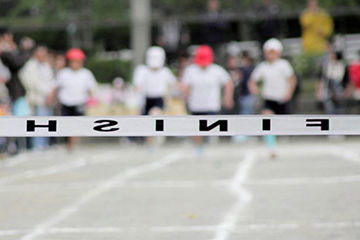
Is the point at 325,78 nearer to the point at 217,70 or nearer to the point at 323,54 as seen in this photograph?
the point at 323,54

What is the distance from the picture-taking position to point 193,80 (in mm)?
17812

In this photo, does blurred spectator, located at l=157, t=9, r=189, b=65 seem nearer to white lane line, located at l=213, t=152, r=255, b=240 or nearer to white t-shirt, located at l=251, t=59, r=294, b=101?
white t-shirt, located at l=251, t=59, r=294, b=101

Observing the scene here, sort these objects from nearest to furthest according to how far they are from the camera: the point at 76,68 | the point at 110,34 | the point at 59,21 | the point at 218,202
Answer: the point at 218,202 < the point at 76,68 < the point at 59,21 < the point at 110,34

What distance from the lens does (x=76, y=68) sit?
767 inches

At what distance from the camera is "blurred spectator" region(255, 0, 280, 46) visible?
2395 centimetres

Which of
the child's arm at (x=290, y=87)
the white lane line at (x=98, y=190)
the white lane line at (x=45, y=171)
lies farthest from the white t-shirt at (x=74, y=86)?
the child's arm at (x=290, y=87)

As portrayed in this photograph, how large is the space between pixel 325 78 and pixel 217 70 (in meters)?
5.55

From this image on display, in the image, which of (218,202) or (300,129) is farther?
(218,202)

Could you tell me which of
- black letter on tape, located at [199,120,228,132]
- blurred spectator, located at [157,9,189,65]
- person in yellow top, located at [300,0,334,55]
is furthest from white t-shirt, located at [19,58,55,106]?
black letter on tape, located at [199,120,228,132]

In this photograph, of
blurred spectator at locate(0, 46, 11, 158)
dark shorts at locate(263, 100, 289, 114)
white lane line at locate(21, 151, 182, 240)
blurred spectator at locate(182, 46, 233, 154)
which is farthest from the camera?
blurred spectator at locate(182, 46, 233, 154)

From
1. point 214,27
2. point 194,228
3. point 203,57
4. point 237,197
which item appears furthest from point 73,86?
point 194,228

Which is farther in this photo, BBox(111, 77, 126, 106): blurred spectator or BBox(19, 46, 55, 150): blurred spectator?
BBox(111, 77, 126, 106): blurred spectator

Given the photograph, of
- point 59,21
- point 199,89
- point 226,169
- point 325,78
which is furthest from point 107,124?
point 59,21

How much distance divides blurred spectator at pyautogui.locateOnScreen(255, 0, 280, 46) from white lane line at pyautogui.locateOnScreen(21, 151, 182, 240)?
656cm
